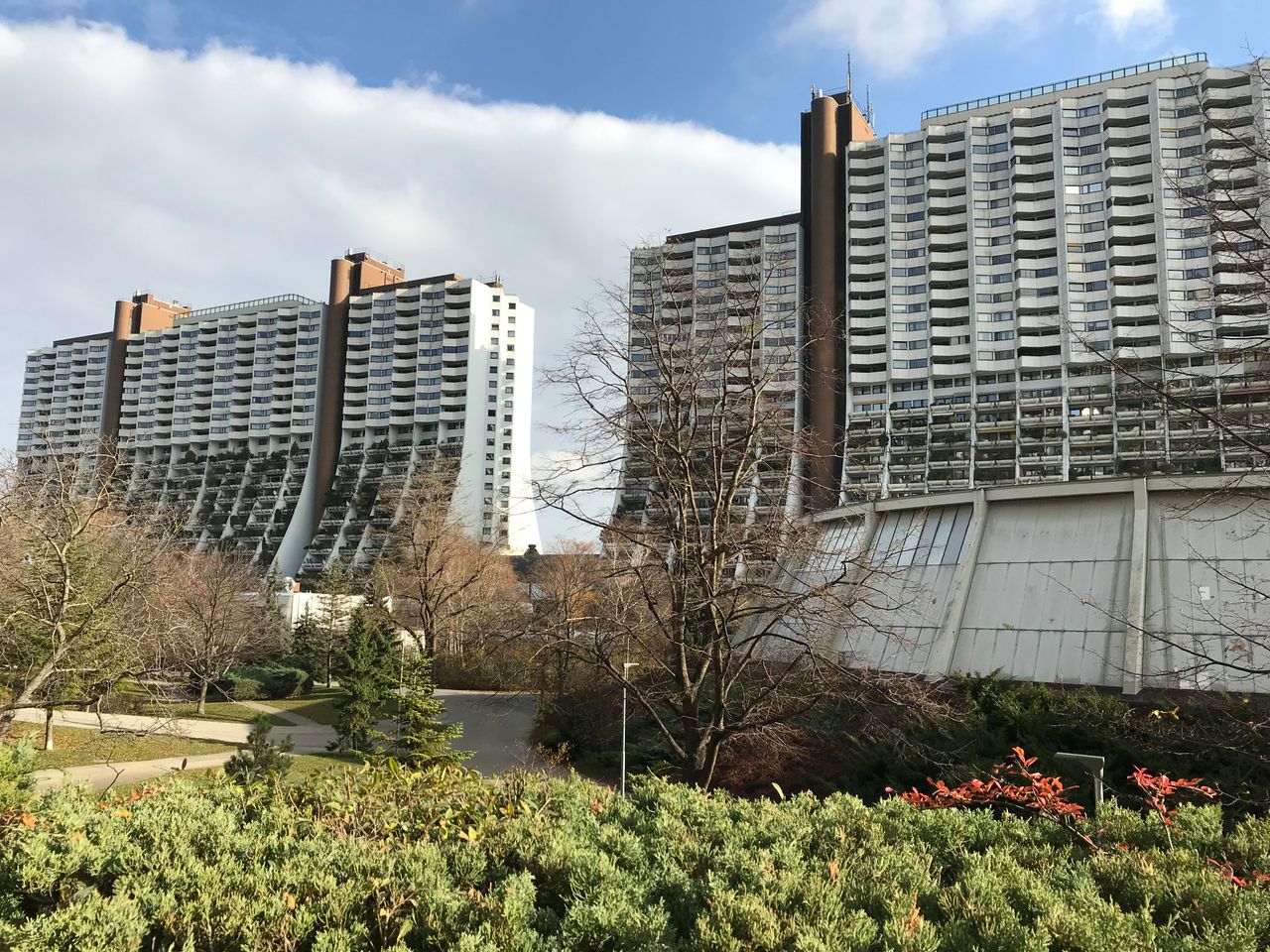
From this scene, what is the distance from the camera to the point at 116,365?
13350 centimetres

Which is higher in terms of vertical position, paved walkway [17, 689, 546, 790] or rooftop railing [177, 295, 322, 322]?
rooftop railing [177, 295, 322, 322]

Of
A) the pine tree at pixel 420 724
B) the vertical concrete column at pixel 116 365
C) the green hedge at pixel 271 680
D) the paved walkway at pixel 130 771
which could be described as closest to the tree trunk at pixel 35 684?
the paved walkway at pixel 130 771

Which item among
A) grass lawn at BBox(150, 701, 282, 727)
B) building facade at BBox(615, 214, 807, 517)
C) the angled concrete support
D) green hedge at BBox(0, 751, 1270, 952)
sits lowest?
grass lawn at BBox(150, 701, 282, 727)

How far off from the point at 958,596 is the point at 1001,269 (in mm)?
78068

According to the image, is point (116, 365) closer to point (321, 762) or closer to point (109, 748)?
point (109, 748)

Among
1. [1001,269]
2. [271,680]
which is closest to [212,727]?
[271,680]

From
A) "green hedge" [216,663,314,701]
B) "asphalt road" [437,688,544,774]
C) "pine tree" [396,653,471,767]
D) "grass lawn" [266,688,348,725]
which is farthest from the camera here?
"green hedge" [216,663,314,701]

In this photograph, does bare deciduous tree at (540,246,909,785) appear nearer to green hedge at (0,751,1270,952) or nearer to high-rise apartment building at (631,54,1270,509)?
green hedge at (0,751,1270,952)

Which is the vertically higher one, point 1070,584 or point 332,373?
point 332,373

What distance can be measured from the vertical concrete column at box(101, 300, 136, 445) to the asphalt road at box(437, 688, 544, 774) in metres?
120

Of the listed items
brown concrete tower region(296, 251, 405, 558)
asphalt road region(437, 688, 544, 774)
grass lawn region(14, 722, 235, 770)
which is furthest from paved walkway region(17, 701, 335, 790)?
brown concrete tower region(296, 251, 405, 558)

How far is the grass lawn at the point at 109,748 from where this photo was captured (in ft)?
79.3

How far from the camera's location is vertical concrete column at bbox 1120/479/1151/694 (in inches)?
650

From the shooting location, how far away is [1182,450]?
26.4 feet
